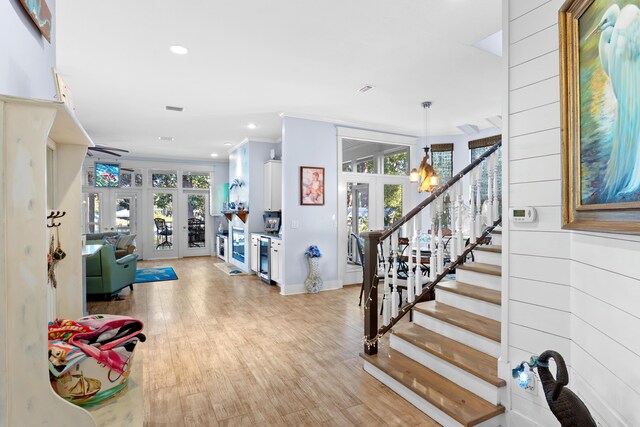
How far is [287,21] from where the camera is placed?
9.17 ft

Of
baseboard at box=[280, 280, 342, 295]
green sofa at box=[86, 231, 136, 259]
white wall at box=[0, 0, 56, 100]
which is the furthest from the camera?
green sofa at box=[86, 231, 136, 259]

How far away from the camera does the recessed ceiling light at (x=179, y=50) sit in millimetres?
3225

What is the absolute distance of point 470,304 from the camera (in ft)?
9.57

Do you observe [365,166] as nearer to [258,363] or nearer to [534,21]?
[258,363]

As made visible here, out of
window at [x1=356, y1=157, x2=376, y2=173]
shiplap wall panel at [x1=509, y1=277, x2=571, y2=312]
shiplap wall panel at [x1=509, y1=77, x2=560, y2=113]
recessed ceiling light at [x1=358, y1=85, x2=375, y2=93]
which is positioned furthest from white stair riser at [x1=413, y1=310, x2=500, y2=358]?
window at [x1=356, y1=157, x2=376, y2=173]

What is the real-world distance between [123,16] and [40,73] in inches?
56.7

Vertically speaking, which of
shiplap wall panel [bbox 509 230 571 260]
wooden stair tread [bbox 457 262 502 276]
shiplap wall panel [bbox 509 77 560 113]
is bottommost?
wooden stair tread [bbox 457 262 502 276]

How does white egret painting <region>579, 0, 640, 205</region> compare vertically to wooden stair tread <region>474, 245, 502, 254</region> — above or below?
above

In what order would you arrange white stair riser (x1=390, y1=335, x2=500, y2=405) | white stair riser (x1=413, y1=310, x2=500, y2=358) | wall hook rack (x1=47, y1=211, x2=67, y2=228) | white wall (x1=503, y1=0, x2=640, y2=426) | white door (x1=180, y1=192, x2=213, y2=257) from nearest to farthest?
white wall (x1=503, y1=0, x2=640, y2=426)
wall hook rack (x1=47, y1=211, x2=67, y2=228)
white stair riser (x1=390, y1=335, x2=500, y2=405)
white stair riser (x1=413, y1=310, x2=500, y2=358)
white door (x1=180, y1=192, x2=213, y2=257)

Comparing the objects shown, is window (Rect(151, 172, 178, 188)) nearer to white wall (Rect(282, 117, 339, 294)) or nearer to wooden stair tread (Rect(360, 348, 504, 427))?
white wall (Rect(282, 117, 339, 294))

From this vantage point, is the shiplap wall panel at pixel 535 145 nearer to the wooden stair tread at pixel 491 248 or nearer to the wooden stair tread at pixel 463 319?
the wooden stair tread at pixel 463 319

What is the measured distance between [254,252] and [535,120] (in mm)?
5680

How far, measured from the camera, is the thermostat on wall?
2023mm

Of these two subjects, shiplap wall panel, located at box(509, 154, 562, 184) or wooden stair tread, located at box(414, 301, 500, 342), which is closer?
shiplap wall panel, located at box(509, 154, 562, 184)
